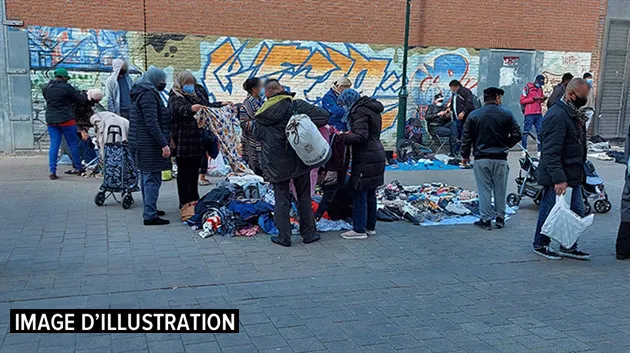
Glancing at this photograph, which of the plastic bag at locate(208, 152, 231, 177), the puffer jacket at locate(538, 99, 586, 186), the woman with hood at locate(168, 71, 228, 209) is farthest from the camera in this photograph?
the plastic bag at locate(208, 152, 231, 177)

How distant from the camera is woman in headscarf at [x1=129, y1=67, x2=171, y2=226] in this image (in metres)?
6.84

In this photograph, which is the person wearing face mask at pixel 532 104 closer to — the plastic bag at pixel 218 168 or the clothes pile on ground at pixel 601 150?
the clothes pile on ground at pixel 601 150

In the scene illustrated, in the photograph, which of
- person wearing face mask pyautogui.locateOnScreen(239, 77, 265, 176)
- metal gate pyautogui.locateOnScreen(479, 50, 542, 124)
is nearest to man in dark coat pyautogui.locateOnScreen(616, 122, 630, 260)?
person wearing face mask pyautogui.locateOnScreen(239, 77, 265, 176)

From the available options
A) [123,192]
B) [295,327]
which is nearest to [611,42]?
[123,192]

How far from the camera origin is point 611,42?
16453mm

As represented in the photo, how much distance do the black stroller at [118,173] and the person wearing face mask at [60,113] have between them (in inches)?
90.7

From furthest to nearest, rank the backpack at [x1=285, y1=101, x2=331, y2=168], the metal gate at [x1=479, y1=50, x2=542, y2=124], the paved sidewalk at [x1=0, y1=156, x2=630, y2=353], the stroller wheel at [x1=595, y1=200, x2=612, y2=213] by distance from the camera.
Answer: the metal gate at [x1=479, y1=50, x2=542, y2=124] → the stroller wheel at [x1=595, y1=200, x2=612, y2=213] → the backpack at [x1=285, y1=101, x2=331, y2=168] → the paved sidewalk at [x1=0, y1=156, x2=630, y2=353]

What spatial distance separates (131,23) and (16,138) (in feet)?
11.3

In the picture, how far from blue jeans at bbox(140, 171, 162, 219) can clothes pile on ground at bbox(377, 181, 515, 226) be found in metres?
3.00

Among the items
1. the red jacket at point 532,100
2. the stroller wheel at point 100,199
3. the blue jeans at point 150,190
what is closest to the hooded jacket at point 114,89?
the stroller wheel at point 100,199

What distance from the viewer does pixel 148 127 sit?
22.6 feet

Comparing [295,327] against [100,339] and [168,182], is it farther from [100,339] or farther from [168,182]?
[168,182]

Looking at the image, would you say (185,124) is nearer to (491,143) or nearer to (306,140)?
(306,140)

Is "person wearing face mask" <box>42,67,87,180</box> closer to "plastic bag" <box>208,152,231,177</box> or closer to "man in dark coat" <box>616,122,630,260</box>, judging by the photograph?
"plastic bag" <box>208,152,231,177</box>
